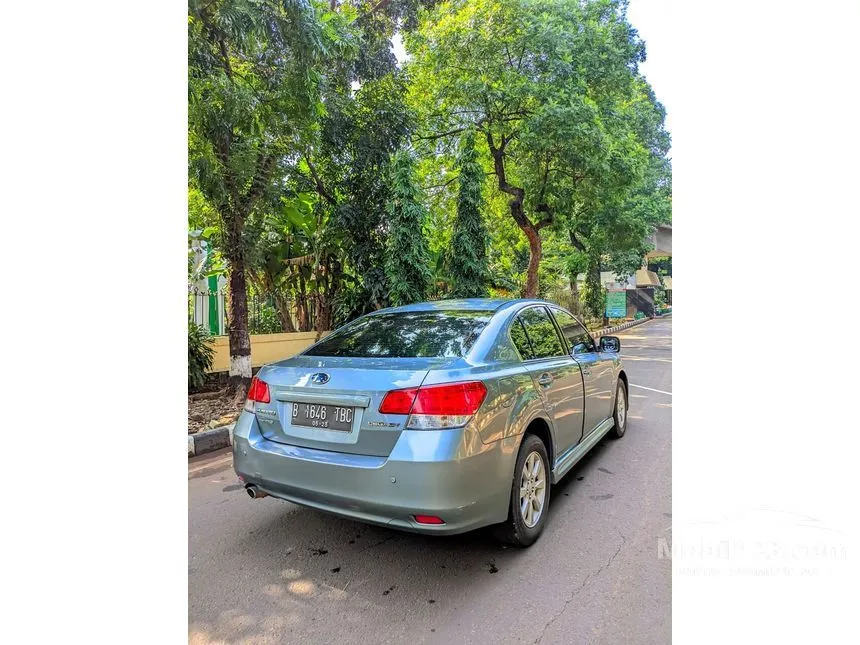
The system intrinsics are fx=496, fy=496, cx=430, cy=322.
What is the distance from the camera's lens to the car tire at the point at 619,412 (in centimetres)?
493

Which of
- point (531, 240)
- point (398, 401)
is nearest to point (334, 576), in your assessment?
point (398, 401)

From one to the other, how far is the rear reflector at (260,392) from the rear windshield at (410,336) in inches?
15.1

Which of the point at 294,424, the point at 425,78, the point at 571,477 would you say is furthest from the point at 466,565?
the point at 425,78

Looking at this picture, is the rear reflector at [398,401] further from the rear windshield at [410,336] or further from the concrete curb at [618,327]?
the concrete curb at [618,327]

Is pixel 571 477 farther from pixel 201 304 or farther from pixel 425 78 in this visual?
pixel 425 78

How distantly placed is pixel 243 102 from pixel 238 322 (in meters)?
2.83

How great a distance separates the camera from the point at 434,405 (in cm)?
239

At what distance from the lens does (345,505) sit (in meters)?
2.49

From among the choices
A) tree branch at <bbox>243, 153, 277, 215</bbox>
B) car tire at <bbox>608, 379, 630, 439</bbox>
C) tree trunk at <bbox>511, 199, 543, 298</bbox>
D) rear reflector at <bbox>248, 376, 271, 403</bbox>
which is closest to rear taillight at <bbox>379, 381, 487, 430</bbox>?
rear reflector at <bbox>248, 376, 271, 403</bbox>

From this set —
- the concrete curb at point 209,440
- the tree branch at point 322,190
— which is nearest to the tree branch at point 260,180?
the tree branch at point 322,190

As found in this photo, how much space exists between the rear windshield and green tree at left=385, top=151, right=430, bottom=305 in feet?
18.4

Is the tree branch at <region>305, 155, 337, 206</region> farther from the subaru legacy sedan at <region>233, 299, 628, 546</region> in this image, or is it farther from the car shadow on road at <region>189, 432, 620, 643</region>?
the car shadow on road at <region>189, 432, 620, 643</region>

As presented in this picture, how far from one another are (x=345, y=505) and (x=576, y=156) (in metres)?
10.4

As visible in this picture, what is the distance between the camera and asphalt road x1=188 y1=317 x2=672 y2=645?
2.20 meters
